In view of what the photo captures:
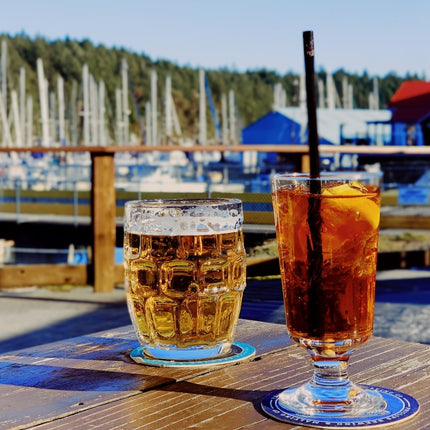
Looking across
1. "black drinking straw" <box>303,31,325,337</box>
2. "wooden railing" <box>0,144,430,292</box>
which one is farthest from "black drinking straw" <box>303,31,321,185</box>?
"wooden railing" <box>0,144,430,292</box>

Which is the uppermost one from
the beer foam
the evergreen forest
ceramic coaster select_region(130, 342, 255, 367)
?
the evergreen forest

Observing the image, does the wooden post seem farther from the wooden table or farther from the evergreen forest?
the evergreen forest

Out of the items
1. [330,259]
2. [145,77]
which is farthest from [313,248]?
[145,77]

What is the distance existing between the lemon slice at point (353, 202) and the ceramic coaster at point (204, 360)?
0.96ft

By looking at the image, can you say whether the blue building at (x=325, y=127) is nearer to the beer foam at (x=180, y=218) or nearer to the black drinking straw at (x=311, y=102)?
the beer foam at (x=180, y=218)

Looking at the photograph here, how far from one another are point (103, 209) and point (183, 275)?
3.76 meters

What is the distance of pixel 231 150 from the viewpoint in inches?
187

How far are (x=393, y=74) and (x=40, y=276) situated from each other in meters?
86.8

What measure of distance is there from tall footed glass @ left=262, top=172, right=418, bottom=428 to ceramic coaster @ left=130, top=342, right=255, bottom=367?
6.6 inches

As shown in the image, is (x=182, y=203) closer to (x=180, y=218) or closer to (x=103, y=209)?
(x=180, y=218)

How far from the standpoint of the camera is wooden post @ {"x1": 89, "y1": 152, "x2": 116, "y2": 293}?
477cm

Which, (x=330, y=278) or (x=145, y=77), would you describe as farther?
(x=145, y=77)

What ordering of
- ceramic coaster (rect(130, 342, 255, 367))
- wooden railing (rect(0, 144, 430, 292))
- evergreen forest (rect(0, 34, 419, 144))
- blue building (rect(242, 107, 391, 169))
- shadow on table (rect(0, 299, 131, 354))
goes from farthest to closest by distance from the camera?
evergreen forest (rect(0, 34, 419, 144)) < blue building (rect(242, 107, 391, 169)) < wooden railing (rect(0, 144, 430, 292)) < shadow on table (rect(0, 299, 131, 354)) < ceramic coaster (rect(130, 342, 255, 367))

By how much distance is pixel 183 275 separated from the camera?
42.4 inches
